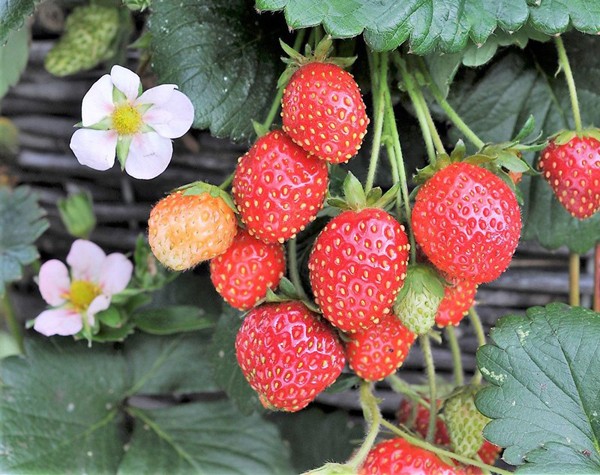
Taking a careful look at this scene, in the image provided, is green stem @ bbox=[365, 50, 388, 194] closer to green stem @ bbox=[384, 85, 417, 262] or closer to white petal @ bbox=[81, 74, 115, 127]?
green stem @ bbox=[384, 85, 417, 262]

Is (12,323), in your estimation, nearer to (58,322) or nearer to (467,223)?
(58,322)

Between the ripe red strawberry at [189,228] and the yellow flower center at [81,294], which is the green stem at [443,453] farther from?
the yellow flower center at [81,294]

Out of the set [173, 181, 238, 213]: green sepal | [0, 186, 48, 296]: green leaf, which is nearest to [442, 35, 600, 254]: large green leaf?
[173, 181, 238, 213]: green sepal

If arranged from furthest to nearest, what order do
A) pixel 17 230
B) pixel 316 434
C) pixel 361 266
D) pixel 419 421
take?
pixel 316 434
pixel 17 230
pixel 419 421
pixel 361 266

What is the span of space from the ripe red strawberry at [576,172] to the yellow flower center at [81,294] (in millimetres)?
551

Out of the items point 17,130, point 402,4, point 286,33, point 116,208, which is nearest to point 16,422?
point 116,208

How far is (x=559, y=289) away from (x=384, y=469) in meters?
0.44

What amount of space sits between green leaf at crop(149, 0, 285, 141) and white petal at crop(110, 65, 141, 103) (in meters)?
0.05

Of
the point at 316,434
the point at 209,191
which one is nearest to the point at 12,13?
the point at 209,191

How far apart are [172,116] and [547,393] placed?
0.44 metres

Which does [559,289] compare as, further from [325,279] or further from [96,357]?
[96,357]

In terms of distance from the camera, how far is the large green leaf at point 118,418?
97 cm

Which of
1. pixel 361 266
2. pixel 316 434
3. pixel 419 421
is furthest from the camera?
pixel 316 434

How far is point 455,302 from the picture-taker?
76cm
